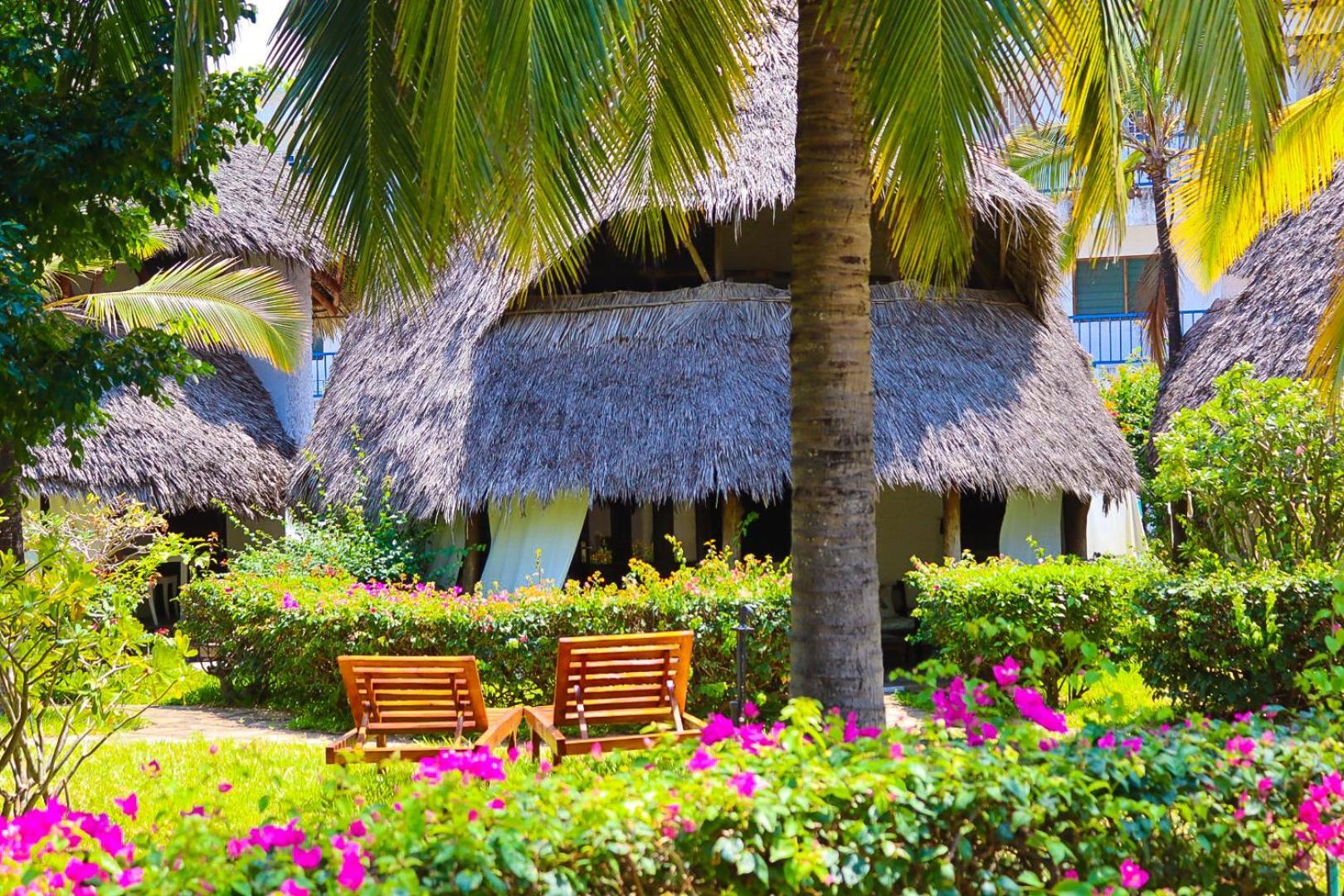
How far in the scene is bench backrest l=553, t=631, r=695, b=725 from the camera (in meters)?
6.86

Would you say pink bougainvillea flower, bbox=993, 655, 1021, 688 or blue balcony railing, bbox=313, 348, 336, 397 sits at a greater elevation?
blue balcony railing, bbox=313, 348, 336, 397

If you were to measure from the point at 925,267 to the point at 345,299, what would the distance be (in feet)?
8.09

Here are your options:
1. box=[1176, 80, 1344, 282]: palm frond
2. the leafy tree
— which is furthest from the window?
the leafy tree

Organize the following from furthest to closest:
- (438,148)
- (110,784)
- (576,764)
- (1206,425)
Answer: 1. (1206,425)
2. (110,784)
3. (576,764)
4. (438,148)

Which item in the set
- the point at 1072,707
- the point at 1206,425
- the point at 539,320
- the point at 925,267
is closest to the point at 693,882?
the point at 1072,707

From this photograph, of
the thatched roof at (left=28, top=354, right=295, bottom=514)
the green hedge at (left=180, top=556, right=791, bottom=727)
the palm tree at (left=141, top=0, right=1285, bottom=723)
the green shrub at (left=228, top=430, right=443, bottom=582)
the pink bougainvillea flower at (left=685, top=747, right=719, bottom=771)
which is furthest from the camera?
the thatched roof at (left=28, top=354, right=295, bottom=514)

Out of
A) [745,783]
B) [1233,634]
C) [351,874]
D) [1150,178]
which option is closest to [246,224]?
[1233,634]

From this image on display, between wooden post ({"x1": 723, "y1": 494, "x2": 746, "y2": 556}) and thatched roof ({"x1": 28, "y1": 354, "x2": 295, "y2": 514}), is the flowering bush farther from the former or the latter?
thatched roof ({"x1": 28, "y1": 354, "x2": 295, "y2": 514})

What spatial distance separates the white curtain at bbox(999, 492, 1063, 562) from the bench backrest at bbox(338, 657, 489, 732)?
24.6ft

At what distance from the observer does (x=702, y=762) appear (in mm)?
3174

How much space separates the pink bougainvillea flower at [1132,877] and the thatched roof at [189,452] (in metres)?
11.8

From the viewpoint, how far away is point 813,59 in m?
4.75

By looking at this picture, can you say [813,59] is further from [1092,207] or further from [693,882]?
[693,882]

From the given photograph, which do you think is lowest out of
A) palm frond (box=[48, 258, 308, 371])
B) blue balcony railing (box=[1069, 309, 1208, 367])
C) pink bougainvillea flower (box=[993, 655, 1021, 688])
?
pink bougainvillea flower (box=[993, 655, 1021, 688])
